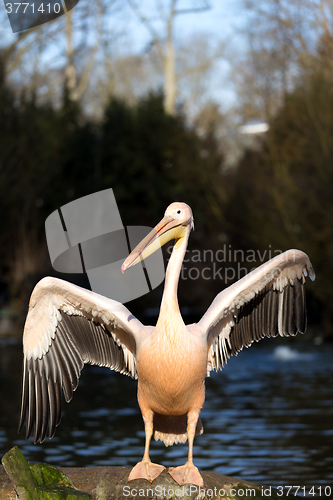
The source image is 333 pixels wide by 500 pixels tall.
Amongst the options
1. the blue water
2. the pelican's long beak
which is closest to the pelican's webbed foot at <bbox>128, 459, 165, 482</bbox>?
the pelican's long beak

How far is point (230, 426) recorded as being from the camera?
26.9 ft

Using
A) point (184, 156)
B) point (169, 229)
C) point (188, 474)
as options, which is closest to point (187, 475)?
point (188, 474)

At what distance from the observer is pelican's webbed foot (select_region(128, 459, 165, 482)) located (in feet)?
→ 14.3

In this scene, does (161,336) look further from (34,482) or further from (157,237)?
(34,482)

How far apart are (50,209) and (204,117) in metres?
10.5

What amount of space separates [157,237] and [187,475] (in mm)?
Answer: 1610

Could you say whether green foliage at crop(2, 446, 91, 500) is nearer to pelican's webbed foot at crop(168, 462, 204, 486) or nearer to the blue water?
pelican's webbed foot at crop(168, 462, 204, 486)

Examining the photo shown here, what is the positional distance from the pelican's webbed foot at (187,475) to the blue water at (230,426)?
173 centimetres

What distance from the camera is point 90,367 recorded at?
13938mm

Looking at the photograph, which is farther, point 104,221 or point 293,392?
point 104,221

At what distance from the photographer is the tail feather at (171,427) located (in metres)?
4.86

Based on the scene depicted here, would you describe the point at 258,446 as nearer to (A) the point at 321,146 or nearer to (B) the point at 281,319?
(B) the point at 281,319

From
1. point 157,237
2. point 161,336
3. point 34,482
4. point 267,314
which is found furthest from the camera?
point 267,314

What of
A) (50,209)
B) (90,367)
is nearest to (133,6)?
(50,209)
